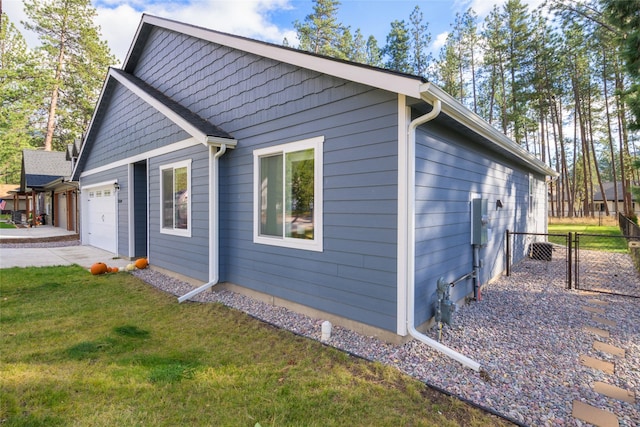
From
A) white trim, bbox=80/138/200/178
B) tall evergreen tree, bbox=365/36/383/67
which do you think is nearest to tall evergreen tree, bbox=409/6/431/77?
tall evergreen tree, bbox=365/36/383/67

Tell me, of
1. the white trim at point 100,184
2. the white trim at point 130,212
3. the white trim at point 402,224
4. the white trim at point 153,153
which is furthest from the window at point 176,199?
the white trim at point 402,224

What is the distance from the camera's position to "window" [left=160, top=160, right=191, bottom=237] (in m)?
6.50

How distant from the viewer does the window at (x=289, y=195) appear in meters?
4.22

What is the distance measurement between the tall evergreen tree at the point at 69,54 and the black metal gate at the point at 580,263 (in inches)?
1182

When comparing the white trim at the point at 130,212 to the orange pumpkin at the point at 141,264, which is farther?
the white trim at the point at 130,212

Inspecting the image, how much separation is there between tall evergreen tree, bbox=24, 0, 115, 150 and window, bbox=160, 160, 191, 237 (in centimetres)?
2415

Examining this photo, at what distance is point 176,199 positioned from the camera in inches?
270

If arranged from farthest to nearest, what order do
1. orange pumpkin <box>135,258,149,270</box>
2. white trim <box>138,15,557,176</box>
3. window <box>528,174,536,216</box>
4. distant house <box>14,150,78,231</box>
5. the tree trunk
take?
the tree trunk
distant house <box>14,150,78,231</box>
window <box>528,174,536,216</box>
orange pumpkin <box>135,258,149,270</box>
white trim <box>138,15,557,176</box>

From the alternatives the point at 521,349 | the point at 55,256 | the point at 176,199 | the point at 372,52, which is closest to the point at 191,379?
the point at 521,349

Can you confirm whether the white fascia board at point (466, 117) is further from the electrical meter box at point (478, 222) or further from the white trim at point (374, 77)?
the electrical meter box at point (478, 222)

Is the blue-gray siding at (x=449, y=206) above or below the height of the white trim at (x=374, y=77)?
below

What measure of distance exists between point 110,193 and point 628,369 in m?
11.9

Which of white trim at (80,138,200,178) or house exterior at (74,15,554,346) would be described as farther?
white trim at (80,138,200,178)

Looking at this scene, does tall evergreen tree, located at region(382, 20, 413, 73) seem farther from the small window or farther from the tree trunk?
the tree trunk
